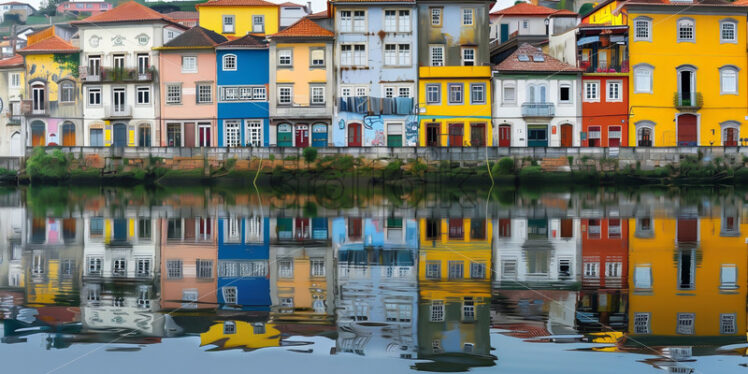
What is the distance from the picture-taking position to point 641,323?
31.4 feet

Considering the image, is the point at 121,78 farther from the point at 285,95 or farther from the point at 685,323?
the point at 685,323

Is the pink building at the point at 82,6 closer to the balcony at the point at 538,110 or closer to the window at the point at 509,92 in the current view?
the window at the point at 509,92

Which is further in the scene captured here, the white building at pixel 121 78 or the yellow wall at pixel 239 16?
the yellow wall at pixel 239 16

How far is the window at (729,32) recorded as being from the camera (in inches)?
2151

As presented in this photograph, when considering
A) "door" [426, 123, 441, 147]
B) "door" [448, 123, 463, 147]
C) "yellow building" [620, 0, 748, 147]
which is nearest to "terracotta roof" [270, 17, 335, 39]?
"door" [426, 123, 441, 147]

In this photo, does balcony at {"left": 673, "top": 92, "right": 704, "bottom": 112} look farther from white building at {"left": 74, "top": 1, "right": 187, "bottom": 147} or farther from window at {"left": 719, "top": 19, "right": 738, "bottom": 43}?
white building at {"left": 74, "top": 1, "right": 187, "bottom": 147}

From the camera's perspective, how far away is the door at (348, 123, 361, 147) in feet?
176

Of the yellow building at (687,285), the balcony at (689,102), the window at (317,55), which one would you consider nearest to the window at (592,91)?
the balcony at (689,102)

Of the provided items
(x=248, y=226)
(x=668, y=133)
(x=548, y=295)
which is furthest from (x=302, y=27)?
(x=548, y=295)

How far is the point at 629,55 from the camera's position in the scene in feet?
177

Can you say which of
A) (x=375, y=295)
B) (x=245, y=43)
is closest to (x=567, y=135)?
(x=245, y=43)

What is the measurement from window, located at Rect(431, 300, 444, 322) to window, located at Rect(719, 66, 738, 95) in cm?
4912

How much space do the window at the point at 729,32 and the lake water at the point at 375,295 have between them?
35.9m

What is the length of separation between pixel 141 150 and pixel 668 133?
106 feet
